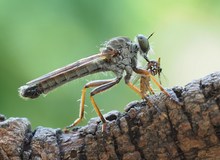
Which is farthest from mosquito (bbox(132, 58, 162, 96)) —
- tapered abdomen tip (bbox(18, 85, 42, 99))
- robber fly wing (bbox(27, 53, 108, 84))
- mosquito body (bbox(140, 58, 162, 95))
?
tapered abdomen tip (bbox(18, 85, 42, 99))

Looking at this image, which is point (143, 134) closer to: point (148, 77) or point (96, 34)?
point (148, 77)

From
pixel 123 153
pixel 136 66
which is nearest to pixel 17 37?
pixel 136 66

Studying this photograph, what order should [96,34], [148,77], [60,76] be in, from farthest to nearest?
1. [96,34]
2. [60,76]
3. [148,77]

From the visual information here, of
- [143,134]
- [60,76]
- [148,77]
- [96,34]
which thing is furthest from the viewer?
[96,34]

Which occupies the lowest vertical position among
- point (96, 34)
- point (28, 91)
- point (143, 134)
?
point (143, 134)

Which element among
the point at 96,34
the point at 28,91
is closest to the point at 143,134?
the point at 28,91

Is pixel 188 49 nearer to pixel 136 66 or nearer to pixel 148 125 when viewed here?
pixel 136 66

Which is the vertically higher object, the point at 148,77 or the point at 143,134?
the point at 148,77
